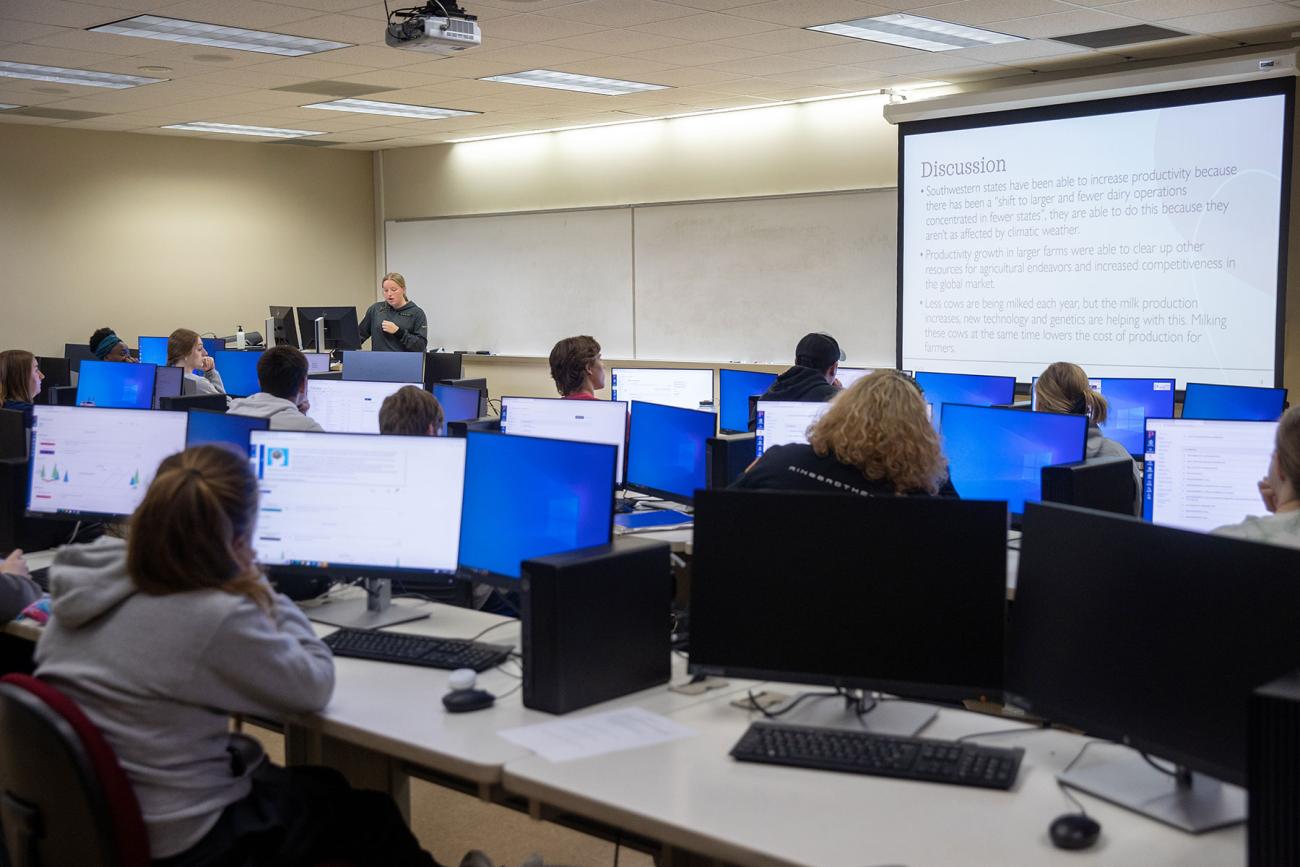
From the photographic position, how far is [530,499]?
9.33 ft

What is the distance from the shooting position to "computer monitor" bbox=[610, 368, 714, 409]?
22.9 ft

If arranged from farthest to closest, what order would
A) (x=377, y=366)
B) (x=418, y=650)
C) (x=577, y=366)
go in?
(x=377, y=366), (x=577, y=366), (x=418, y=650)

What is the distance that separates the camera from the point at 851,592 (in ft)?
7.44

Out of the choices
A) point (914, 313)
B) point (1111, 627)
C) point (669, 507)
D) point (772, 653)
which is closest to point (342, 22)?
point (669, 507)

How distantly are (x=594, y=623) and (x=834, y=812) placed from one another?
0.65 m

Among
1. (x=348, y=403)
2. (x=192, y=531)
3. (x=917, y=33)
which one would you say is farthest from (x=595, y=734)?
(x=917, y=33)

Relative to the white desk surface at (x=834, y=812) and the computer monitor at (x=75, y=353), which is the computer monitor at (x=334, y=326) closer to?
the computer monitor at (x=75, y=353)

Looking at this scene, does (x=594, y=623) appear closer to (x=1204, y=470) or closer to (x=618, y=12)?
(x=1204, y=470)

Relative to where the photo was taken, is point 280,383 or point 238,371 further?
point 238,371

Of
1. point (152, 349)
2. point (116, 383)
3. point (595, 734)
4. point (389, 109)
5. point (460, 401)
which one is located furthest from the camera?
point (389, 109)

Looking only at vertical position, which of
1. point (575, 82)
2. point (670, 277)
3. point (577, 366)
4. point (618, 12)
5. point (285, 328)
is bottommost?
point (577, 366)

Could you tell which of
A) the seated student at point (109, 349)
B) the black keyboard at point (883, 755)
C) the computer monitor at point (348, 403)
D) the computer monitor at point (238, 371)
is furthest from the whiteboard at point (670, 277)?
the black keyboard at point (883, 755)

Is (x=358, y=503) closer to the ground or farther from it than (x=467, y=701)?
farther from it

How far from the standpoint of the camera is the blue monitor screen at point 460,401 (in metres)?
5.69
